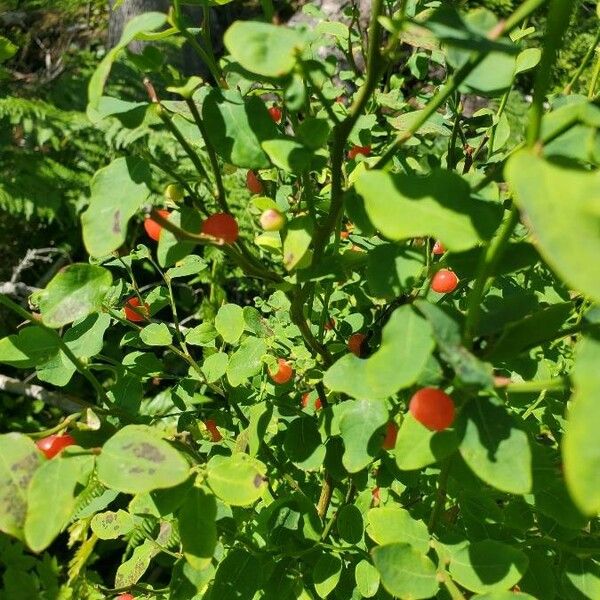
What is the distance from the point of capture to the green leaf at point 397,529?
706 mm

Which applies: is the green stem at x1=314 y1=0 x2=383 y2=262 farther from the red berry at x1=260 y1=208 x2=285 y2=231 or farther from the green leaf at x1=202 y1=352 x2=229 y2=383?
the green leaf at x1=202 y1=352 x2=229 y2=383

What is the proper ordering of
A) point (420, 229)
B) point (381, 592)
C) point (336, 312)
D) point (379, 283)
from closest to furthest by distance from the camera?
point (420, 229) → point (379, 283) → point (381, 592) → point (336, 312)

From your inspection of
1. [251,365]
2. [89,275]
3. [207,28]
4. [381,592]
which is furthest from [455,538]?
[207,28]

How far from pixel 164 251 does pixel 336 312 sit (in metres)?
0.54

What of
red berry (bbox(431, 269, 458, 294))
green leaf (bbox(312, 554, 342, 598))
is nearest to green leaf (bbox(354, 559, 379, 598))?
green leaf (bbox(312, 554, 342, 598))

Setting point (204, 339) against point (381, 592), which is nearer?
point (381, 592)

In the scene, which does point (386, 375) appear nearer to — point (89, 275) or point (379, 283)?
point (379, 283)

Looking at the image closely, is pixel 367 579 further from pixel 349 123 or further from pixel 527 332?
pixel 349 123

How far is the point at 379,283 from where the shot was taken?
0.61 meters

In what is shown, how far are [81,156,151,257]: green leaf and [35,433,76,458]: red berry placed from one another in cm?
20

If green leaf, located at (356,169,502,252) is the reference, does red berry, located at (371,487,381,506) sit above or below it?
below

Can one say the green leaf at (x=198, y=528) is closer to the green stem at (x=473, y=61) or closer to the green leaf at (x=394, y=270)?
the green leaf at (x=394, y=270)

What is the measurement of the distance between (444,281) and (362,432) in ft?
0.78

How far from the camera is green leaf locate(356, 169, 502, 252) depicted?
1.49 feet
